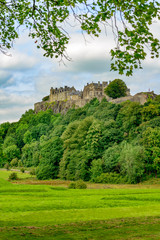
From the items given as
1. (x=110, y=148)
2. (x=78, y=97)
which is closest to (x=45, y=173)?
(x=110, y=148)

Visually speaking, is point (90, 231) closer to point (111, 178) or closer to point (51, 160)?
point (111, 178)

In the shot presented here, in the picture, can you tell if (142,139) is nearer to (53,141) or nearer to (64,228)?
(53,141)

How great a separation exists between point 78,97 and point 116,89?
40953mm

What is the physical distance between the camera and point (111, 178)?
5038 cm

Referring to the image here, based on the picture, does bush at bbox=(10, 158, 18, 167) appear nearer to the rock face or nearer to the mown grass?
the rock face

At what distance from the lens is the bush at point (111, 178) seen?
49531 millimetres

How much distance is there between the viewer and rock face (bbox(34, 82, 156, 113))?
82562 millimetres

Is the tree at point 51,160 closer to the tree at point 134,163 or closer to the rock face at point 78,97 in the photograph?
the tree at point 134,163

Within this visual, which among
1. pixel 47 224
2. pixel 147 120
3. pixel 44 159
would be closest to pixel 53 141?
pixel 44 159

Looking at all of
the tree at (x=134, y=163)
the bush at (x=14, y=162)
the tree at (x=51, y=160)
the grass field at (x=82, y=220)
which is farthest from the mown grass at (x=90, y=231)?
the bush at (x=14, y=162)

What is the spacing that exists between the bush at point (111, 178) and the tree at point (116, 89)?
4933 centimetres

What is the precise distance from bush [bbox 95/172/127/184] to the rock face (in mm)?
33812

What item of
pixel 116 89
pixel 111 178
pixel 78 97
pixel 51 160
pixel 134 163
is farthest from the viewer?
pixel 78 97

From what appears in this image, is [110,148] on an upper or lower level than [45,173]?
upper
